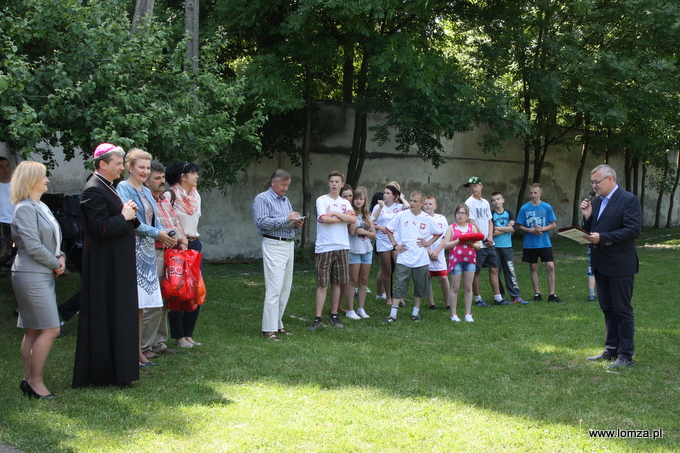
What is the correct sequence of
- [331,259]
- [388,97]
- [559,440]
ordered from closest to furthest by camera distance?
[559,440] → [331,259] → [388,97]

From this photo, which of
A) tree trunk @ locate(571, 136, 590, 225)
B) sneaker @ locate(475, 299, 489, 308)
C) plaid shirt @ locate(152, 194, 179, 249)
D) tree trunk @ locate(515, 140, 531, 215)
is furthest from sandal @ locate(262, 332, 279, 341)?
tree trunk @ locate(571, 136, 590, 225)

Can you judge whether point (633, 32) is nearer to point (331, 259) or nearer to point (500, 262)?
point (500, 262)

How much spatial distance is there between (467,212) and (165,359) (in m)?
4.87

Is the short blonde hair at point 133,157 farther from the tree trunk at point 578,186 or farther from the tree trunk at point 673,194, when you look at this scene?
the tree trunk at point 673,194

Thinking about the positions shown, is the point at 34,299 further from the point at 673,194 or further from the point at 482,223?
the point at 673,194

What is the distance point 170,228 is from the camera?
6.72 meters

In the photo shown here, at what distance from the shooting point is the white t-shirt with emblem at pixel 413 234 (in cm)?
925

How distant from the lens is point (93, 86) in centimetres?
783

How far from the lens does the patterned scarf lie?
7.17m

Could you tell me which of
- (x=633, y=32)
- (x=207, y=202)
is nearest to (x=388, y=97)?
(x=207, y=202)

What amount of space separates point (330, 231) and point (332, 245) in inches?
7.2

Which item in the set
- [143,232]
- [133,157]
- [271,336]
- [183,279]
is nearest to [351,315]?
[271,336]

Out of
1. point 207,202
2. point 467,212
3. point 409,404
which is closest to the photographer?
point 409,404

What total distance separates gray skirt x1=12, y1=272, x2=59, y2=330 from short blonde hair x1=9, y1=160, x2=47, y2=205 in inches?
24.1
